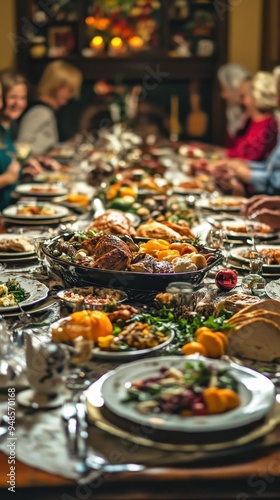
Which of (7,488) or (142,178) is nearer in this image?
(7,488)

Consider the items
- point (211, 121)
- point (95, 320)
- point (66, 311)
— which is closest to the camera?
point (95, 320)

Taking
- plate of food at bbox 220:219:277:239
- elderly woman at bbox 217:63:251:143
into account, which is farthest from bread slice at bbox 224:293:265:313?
elderly woman at bbox 217:63:251:143

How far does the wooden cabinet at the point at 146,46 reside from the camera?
29.2 ft

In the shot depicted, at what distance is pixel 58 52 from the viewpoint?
895 centimetres

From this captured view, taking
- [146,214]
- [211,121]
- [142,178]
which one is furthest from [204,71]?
[146,214]

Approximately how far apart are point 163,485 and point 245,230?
189cm

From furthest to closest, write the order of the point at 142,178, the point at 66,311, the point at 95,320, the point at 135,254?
the point at 142,178 < the point at 135,254 < the point at 66,311 < the point at 95,320

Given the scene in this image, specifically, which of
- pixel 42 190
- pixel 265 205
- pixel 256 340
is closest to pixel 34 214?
pixel 42 190

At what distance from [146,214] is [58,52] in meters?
6.17

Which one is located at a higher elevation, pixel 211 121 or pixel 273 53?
pixel 273 53

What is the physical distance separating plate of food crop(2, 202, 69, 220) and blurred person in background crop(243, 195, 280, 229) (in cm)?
75

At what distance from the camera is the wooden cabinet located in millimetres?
8898

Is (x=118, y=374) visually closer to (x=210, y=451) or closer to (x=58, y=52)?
(x=210, y=451)

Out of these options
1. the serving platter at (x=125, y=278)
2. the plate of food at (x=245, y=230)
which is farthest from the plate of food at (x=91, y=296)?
the plate of food at (x=245, y=230)
